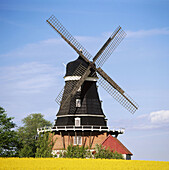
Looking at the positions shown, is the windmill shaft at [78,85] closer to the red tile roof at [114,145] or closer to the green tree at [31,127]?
the red tile roof at [114,145]

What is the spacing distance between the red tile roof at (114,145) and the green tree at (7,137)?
12591 millimetres

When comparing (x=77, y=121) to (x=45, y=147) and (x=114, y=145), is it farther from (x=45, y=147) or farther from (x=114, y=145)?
(x=114, y=145)

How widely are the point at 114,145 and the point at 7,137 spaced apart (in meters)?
14.8

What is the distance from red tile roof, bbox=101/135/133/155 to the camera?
52.4 metres

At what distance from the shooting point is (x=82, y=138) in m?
53.9

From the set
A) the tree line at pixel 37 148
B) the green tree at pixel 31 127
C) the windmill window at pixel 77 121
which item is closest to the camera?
the tree line at pixel 37 148

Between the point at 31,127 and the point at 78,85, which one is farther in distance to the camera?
the point at 31,127

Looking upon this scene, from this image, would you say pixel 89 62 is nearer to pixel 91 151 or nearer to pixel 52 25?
pixel 52 25

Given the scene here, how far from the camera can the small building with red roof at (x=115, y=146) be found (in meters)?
52.4

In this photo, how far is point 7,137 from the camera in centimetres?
5331

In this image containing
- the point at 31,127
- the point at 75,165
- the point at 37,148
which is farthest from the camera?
the point at 31,127

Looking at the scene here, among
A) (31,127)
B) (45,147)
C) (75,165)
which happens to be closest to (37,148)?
(45,147)

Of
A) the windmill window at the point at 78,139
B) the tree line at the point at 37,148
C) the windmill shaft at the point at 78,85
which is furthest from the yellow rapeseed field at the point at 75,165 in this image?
the windmill shaft at the point at 78,85

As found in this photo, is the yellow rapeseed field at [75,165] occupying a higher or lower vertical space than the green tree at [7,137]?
Answer: lower
